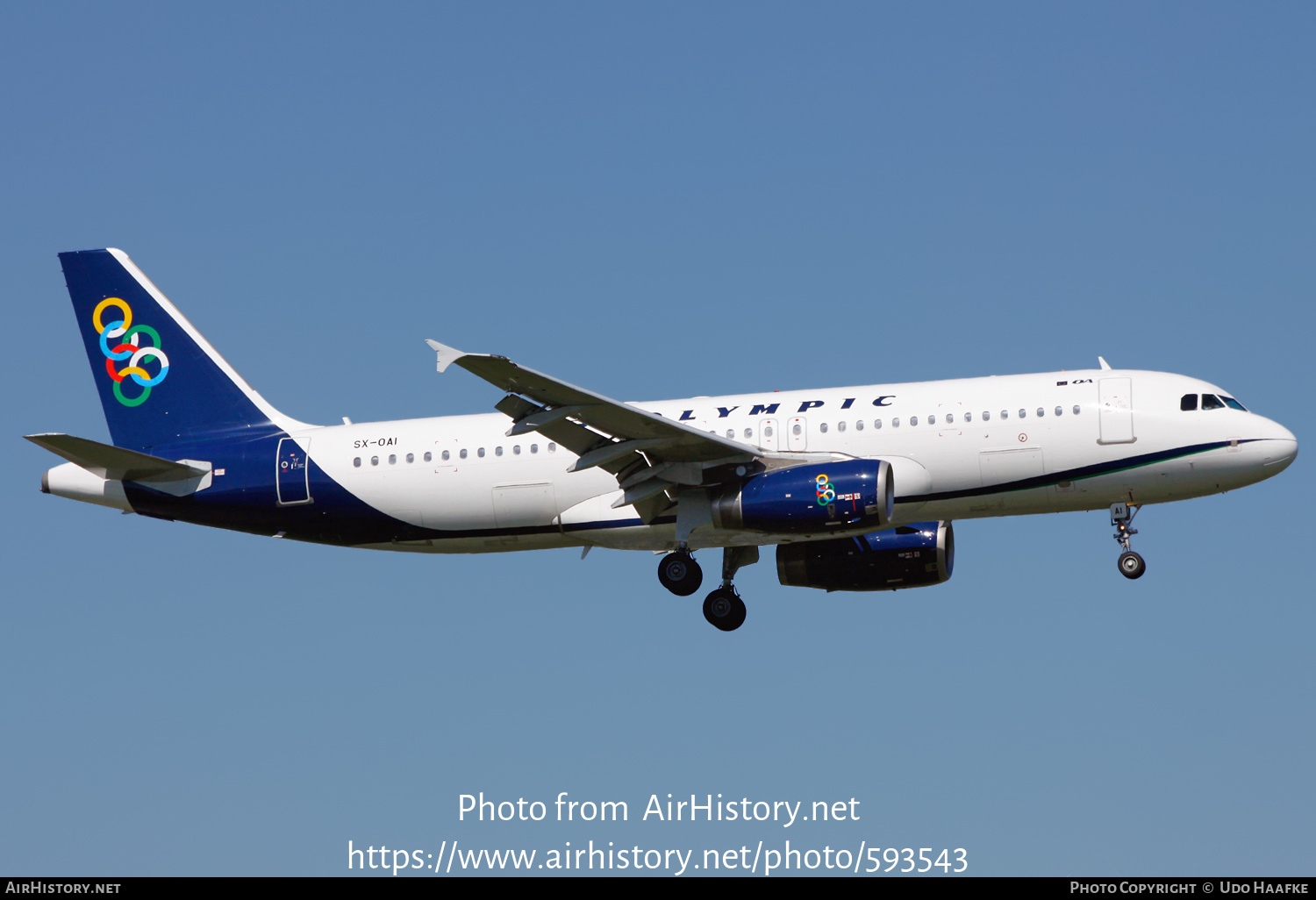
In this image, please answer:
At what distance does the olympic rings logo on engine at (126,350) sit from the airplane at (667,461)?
49 mm

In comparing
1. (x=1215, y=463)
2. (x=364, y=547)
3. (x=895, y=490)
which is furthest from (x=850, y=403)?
(x=364, y=547)

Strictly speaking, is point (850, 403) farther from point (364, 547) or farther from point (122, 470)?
point (122, 470)

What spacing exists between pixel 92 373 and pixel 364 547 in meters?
8.53

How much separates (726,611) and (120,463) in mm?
14400

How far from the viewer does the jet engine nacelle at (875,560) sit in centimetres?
3738

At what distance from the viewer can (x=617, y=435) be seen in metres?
32.8

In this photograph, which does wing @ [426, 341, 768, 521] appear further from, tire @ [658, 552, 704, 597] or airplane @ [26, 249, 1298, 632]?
tire @ [658, 552, 704, 597]

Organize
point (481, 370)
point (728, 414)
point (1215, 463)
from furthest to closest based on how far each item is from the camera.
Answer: point (728, 414), point (1215, 463), point (481, 370)

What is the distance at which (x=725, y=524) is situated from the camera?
3344cm

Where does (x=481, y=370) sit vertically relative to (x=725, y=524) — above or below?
above

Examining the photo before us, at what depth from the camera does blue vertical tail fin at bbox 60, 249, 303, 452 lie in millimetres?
38219

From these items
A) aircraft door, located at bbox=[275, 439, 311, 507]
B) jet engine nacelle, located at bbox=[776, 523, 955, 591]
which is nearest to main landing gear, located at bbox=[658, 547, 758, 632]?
jet engine nacelle, located at bbox=[776, 523, 955, 591]

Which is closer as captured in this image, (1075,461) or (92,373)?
(1075,461)

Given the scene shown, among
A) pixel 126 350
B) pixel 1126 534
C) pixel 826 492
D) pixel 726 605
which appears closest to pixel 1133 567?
pixel 1126 534
